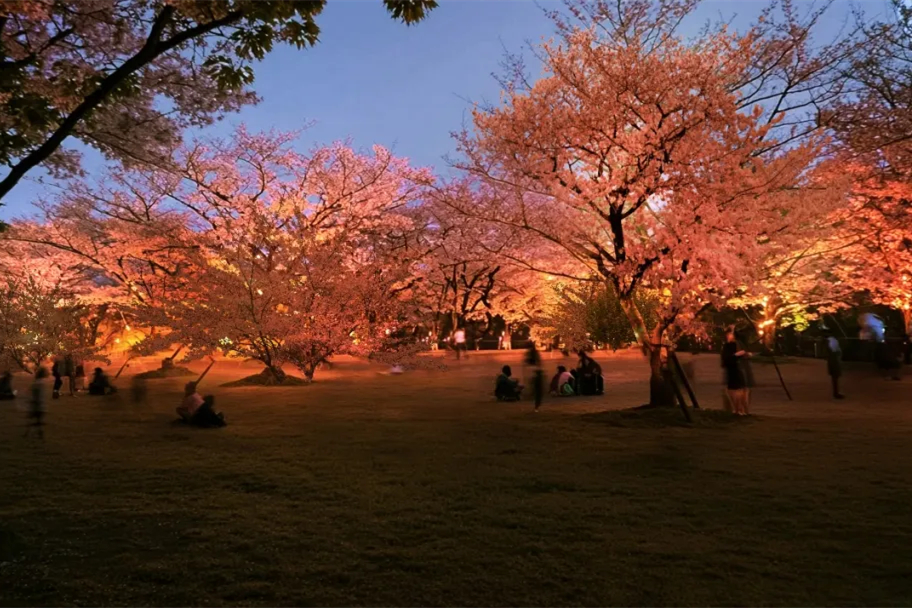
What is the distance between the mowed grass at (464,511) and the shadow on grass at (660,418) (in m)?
0.08

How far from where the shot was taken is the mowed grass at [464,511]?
169 inches

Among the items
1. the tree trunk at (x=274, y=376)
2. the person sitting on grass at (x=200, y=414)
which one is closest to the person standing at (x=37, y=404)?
the person sitting on grass at (x=200, y=414)

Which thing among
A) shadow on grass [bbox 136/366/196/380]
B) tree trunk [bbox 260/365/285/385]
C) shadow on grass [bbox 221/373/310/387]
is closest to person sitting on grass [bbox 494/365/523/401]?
shadow on grass [bbox 221/373/310/387]

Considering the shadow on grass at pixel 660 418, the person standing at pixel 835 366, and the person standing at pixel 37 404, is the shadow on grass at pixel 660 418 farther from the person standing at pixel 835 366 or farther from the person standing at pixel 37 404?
the person standing at pixel 37 404

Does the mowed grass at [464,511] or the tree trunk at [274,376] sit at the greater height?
the tree trunk at [274,376]

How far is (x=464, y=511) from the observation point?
20.1 feet

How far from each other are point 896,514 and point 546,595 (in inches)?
162

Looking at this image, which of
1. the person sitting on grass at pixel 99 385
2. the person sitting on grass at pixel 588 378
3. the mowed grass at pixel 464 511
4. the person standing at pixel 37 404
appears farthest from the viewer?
the person sitting on grass at pixel 99 385

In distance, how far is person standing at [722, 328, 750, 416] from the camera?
12.2 m

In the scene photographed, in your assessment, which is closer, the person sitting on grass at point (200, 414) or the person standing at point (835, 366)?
the person sitting on grass at point (200, 414)

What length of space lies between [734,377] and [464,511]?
329 inches

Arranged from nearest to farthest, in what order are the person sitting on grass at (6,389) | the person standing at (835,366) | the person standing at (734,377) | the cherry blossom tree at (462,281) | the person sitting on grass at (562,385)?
the person standing at (734,377) → the person standing at (835,366) → the person sitting on grass at (562,385) → the person sitting on grass at (6,389) → the cherry blossom tree at (462,281)

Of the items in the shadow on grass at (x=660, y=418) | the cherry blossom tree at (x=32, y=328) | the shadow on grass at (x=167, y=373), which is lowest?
the shadow on grass at (x=660, y=418)

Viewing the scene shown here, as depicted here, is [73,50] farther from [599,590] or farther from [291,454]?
[599,590]
